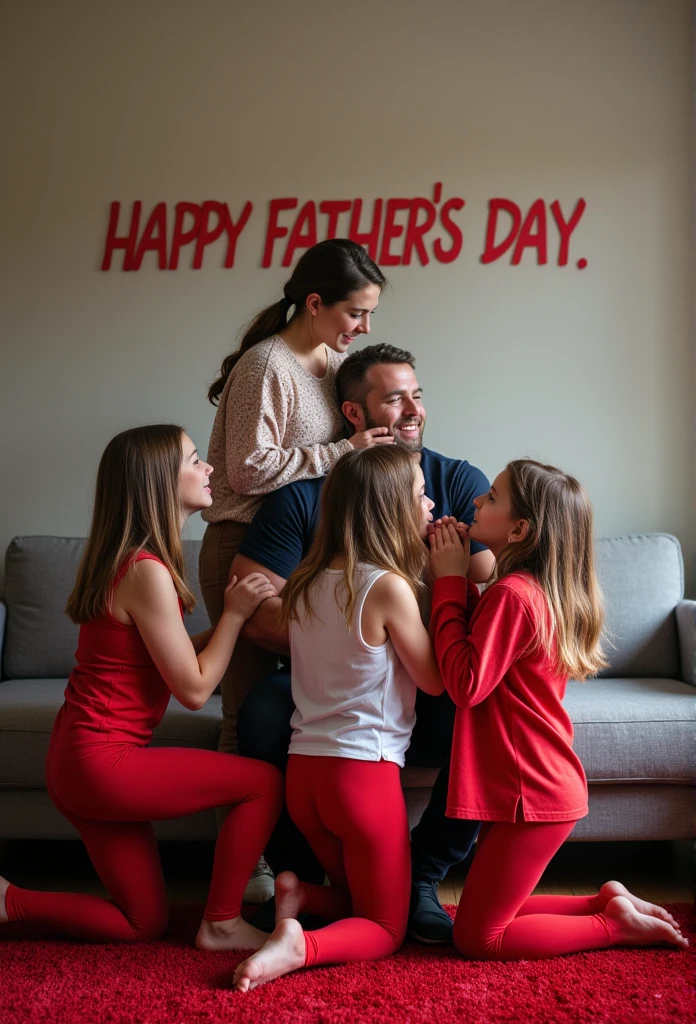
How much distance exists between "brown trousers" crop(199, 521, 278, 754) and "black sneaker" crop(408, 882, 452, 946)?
502mm

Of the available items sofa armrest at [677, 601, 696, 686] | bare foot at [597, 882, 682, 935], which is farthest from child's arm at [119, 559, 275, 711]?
sofa armrest at [677, 601, 696, 686]

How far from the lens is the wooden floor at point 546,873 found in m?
2.14

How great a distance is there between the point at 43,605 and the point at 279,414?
104cm

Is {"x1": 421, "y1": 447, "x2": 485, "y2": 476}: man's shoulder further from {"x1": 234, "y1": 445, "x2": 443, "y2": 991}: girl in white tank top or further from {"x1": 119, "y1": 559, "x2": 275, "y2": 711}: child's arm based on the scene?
{"x1": 119, "y1": 559, "x2": 275, "y2": 711}: child's arm

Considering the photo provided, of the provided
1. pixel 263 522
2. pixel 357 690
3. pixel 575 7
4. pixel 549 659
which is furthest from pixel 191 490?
pixel 575 7

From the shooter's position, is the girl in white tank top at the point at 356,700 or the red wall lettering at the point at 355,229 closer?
the girl in white tank top at the point at 356,700

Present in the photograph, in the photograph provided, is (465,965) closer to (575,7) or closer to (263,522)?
(263,522)

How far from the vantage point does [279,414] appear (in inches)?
87.9

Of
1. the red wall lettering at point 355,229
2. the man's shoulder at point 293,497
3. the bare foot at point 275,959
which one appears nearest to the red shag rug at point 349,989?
the bare foot at point 275,959

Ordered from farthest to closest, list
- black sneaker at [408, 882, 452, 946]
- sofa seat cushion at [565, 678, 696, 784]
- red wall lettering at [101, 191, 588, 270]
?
red wall lettering at [101, 191, 588, 270]
sofa seat cushion at [565, 678, 696, 784]
black sneaker at [408, 882, 452, 946]

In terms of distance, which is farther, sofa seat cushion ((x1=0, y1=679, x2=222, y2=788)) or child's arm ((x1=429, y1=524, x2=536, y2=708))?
sofa seat cushion ((x1=0, y1=679, x2=222, y2=788))

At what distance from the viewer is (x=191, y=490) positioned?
6.30 feet

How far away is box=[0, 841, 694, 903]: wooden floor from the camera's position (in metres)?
2.14

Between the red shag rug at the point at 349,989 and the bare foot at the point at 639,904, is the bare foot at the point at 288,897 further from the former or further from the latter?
the bare foot at the point at 639,904
